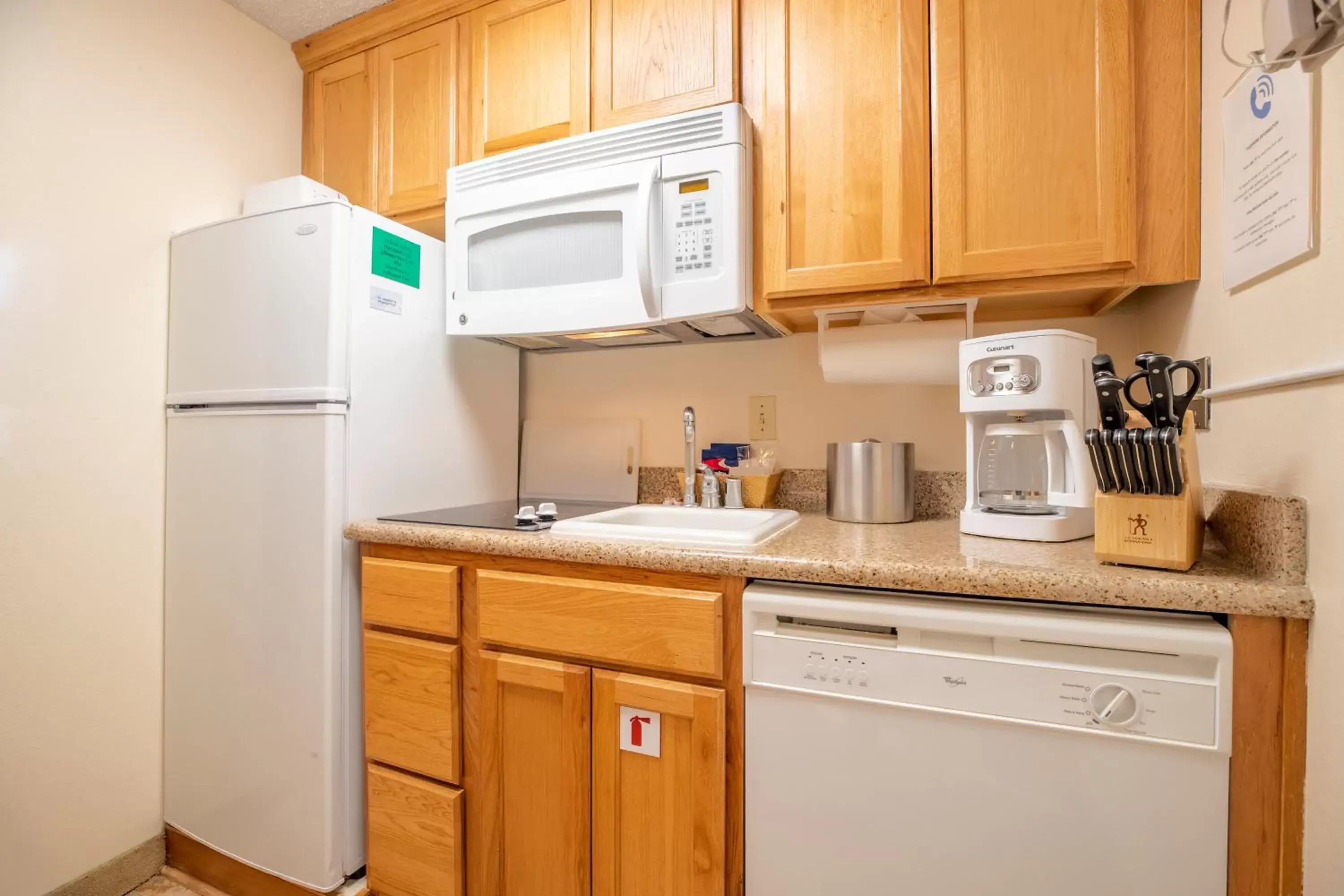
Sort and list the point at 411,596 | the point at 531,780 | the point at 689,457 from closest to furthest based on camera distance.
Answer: the point at 531,780 → the point at 411,596 → the point at 689,457

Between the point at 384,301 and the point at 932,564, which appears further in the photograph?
the point at 384,301

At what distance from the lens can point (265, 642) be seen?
4.49 ft

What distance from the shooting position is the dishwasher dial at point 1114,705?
2.59ft

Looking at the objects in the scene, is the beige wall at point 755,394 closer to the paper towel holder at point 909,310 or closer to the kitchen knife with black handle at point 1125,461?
the paper towel holder at point 909,310

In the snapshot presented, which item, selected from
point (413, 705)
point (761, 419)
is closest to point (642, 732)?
point (413, 705)

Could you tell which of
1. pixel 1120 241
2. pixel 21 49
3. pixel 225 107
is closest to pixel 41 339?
pixel 21 49

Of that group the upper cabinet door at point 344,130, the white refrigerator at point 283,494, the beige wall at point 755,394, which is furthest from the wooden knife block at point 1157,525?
the upper cabinet door at point 344,130

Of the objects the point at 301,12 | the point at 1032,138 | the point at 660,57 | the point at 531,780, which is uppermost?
the point at 301,12

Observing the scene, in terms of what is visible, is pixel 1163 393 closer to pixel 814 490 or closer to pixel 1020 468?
pixel 1020 468

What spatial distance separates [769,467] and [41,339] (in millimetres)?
1741

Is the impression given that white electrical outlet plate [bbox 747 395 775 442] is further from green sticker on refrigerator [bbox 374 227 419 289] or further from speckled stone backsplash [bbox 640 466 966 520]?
green sticker on refrigerator [bbox 374 227 419 289]

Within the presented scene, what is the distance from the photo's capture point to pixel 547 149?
1.45 meters

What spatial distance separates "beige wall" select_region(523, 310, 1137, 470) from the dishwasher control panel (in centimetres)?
66

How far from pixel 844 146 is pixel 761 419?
71 cm
